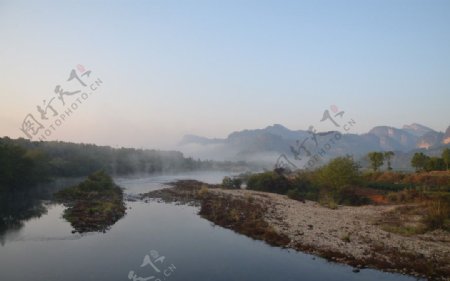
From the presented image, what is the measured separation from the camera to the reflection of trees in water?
33.5 m

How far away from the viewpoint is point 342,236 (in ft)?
97.2

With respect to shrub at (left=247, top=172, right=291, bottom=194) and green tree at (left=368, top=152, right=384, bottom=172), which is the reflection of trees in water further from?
green tree at (left=368, top=152, right=384, bottom=172)

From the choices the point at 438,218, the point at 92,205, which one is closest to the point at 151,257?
the point at 92,205

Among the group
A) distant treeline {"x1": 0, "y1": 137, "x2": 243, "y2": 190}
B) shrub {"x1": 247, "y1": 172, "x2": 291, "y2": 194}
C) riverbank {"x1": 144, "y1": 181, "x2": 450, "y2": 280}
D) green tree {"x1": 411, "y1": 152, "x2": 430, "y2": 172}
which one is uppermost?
distant treeline {"x1": 0, "y1": 137, "x2": 243, "y2": 190}

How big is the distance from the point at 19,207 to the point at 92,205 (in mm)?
8736

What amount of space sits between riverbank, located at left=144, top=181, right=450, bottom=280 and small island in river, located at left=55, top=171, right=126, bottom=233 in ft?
35.2

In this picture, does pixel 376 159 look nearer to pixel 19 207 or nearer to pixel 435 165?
pixel 435 165

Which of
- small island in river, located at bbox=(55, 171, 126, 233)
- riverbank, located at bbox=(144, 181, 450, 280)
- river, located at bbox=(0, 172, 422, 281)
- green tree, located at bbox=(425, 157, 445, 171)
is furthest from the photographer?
green tree, located at bbox=(425, 157, 445, 171)

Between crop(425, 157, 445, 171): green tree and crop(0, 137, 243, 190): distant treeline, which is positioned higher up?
crop(0, 137, 243, 190): distant treeline

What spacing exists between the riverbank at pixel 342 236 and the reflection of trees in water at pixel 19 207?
18864 millimetres

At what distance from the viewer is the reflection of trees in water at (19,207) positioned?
33.5 meters

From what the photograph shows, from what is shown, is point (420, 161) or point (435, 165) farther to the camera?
point (420, 161)

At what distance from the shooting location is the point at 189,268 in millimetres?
22625

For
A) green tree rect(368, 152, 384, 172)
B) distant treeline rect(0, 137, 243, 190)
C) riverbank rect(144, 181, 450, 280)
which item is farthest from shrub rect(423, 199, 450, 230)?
distant treeline rect(0, 137, 243, 190)
